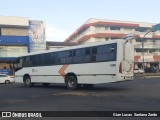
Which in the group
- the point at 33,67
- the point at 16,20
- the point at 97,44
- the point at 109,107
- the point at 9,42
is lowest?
the point at 109,107

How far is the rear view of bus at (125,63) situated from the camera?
14266mm

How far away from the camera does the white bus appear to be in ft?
47.3

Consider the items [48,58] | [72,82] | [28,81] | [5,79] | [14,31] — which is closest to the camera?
[72,82]

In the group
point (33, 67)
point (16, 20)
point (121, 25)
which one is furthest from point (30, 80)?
point (121, 25)

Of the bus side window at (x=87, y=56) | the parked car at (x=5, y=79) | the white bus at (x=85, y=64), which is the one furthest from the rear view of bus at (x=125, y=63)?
the parked car at (x=5, y=79)

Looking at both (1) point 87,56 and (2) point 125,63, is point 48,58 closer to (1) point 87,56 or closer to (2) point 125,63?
(1) point 87,56

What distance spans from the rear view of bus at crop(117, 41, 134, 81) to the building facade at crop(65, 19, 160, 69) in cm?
4136

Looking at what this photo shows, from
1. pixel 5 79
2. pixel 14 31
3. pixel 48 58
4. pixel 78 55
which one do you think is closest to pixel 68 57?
pixel 78 55

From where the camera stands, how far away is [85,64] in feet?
51.9

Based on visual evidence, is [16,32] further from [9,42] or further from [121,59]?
[121,59]

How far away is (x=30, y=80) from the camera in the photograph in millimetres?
20547

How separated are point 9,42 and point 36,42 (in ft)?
16.0

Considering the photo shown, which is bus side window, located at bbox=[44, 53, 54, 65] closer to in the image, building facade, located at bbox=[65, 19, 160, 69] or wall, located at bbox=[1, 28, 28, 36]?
wall, located at bbox=[1, 28, 28, 36]

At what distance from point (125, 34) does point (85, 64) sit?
44.4 meters
